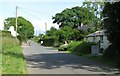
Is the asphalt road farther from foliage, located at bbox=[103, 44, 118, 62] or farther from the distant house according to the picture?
the distant house

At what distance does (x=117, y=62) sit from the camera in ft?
81.2

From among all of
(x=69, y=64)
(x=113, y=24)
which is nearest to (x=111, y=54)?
(x=113, y=24)

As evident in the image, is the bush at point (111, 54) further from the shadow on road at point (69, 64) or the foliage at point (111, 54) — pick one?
the shadow on road at point (69, 64)

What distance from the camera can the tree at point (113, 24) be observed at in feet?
85.2

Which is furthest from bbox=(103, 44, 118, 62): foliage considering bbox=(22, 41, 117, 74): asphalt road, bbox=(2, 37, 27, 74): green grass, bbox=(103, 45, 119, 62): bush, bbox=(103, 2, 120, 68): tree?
bbox=(2, 37, 27, 74): green grass

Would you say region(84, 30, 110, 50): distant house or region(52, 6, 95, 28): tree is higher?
region(52, 6, 95, 28): tree

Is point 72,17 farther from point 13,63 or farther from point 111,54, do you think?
point 13,63

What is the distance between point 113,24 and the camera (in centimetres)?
2612

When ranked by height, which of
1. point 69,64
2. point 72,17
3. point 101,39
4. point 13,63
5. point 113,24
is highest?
point 72,17

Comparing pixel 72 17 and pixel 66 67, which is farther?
pixel 72 17

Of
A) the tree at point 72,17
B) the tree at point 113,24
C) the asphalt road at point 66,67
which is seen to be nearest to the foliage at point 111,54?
the tree at point 113,24

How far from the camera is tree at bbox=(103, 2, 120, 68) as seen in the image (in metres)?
26.0

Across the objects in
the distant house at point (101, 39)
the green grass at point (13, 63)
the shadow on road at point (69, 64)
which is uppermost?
the distant house at point (101, 39)

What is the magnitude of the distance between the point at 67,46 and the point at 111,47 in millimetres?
26159
